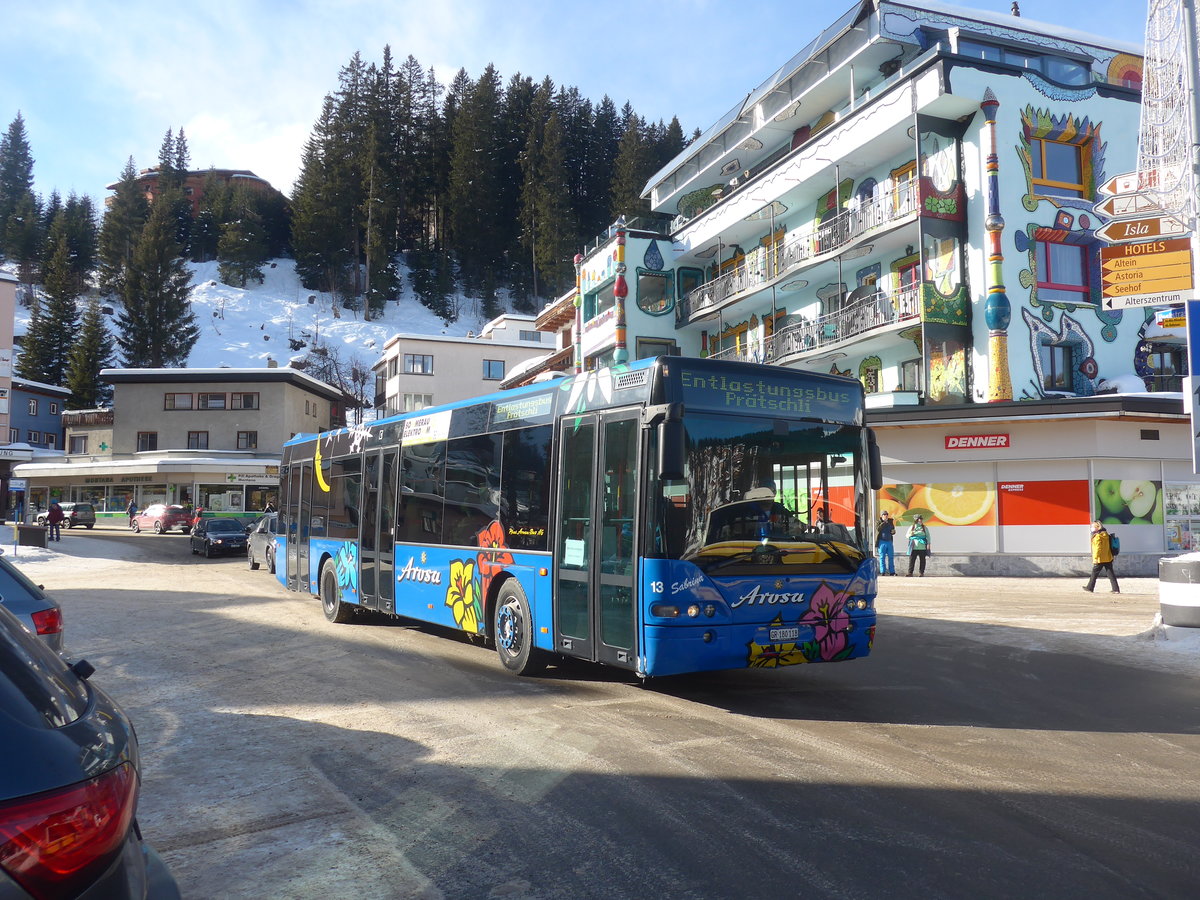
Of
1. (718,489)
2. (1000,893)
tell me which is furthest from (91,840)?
(718,489)

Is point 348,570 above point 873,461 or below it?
below

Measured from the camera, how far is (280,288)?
102 meters

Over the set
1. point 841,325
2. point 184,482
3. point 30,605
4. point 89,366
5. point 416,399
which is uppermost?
point 89,366

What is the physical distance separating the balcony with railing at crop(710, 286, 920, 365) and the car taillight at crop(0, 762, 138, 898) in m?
26.3

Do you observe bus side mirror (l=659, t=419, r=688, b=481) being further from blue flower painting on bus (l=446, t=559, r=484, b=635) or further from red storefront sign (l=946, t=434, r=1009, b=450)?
red storefront sign (l=946, t=434, r=1009, b=450)

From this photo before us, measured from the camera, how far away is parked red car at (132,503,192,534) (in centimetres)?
4825

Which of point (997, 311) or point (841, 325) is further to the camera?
point (841, 325)

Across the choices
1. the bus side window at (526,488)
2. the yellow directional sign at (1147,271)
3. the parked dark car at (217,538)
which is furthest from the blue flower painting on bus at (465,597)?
the parked dark car at (217,538)

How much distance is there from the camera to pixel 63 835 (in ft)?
6.30

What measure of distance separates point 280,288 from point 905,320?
91.0 m

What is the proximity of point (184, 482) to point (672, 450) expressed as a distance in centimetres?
5609

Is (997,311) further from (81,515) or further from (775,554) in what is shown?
(81,515)

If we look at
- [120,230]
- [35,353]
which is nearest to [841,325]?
[35,353]

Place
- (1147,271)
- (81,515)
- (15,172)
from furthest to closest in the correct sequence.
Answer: (15,172)
(81,515)
(1147,271)
